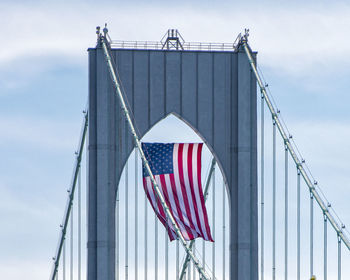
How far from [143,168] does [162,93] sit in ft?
12.6

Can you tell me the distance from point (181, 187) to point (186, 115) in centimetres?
358

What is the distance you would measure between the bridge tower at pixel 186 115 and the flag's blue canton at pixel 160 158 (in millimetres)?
1293

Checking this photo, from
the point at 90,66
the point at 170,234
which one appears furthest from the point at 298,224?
the point at 90,66

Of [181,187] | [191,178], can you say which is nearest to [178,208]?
[181,187]

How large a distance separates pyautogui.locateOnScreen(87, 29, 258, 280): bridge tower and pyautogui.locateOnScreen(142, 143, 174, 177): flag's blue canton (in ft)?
4.24

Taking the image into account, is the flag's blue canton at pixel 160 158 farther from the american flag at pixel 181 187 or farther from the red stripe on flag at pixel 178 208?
the red stripe on flag at pixel 178 208

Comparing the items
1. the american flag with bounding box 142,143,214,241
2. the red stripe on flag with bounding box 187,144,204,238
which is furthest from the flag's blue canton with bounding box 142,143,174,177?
the red stripe on flag with bounding box 187,144,204,238

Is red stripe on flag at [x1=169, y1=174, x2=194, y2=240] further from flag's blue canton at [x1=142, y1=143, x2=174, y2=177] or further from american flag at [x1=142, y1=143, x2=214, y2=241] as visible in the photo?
flag's blue canton at [x1=142, y1=143, x2=174, y2=177]

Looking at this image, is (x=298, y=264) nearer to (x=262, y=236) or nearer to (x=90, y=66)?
(x=262, y=236)

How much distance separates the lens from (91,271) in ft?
230

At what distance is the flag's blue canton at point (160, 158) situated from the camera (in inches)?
→ 2822

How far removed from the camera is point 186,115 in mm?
71625

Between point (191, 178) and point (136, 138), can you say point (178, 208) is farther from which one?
point (136, 138)

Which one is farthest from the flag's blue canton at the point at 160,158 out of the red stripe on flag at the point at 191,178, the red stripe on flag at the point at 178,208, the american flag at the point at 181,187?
the red stripe on flag at the point at 191,178
